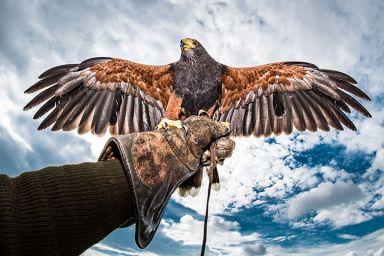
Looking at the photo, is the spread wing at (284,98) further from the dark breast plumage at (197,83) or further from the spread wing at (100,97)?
the spread wing at (100,97)

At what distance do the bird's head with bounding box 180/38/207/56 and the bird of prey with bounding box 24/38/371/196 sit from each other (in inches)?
1.0

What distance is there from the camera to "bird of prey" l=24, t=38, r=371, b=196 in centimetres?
786

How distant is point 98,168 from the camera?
1.92 meters

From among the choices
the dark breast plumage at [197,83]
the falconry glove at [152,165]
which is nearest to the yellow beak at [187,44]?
the dark breast plumage at [197,83]

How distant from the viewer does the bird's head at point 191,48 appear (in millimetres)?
7934

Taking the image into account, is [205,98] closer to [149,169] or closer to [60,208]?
[149,169]

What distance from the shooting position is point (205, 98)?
7574mm

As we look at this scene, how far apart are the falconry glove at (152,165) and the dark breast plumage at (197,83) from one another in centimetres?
481

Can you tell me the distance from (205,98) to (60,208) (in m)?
6.11

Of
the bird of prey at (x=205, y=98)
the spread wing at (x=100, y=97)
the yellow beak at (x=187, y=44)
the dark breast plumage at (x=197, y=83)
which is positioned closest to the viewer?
the dark breast plumage at (x=197, y=83)

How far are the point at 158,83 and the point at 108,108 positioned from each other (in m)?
1.66

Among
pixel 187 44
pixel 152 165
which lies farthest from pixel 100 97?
pixel 152 165

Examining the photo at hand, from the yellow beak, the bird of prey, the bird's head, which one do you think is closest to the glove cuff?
the bird of prey

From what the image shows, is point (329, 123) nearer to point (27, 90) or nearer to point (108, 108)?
point (108, 108)
